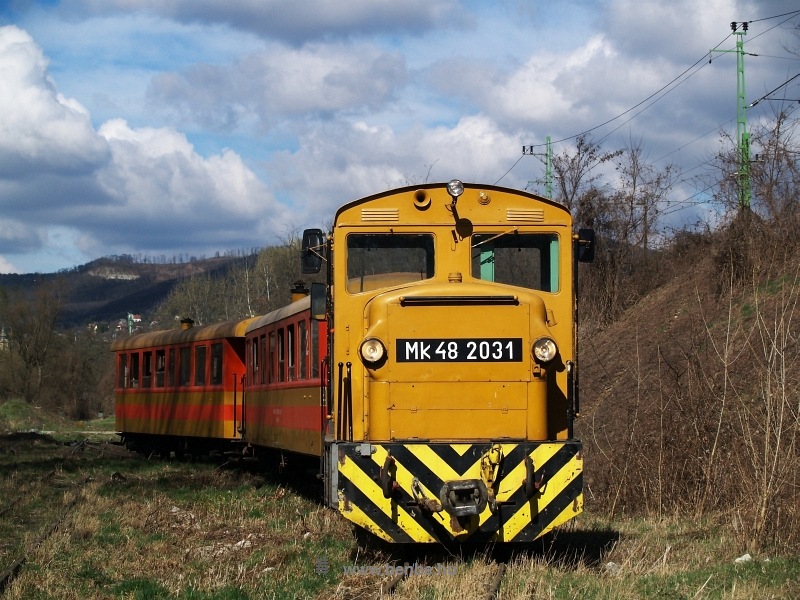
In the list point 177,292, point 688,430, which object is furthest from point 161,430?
point 177,292

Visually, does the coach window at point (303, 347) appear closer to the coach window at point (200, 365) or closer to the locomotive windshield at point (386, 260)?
the locomotive windshield at point (386, 260)

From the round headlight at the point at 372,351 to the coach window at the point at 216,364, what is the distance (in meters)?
12.6

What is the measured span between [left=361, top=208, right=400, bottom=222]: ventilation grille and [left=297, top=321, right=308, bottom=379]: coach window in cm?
456

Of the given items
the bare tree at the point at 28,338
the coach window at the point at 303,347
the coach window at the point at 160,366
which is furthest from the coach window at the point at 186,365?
the bare tree at the point at 28,338

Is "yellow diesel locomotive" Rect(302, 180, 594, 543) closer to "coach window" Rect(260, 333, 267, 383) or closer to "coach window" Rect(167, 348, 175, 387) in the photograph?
"coach window" Rect(260, 333, 267, 383)

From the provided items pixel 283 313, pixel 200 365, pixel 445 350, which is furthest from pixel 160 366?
pixel 445 350

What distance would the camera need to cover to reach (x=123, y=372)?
28.6 metres

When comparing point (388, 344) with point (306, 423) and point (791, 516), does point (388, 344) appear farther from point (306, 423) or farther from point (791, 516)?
point (306, 423)

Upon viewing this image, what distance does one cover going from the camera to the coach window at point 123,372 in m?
28.3

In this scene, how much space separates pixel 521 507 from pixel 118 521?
21.2 feet

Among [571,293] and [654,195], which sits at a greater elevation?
[654,195]

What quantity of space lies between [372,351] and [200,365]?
1414cm

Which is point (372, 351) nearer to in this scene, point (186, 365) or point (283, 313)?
point (283, 313)

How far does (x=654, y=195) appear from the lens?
34.1 m
